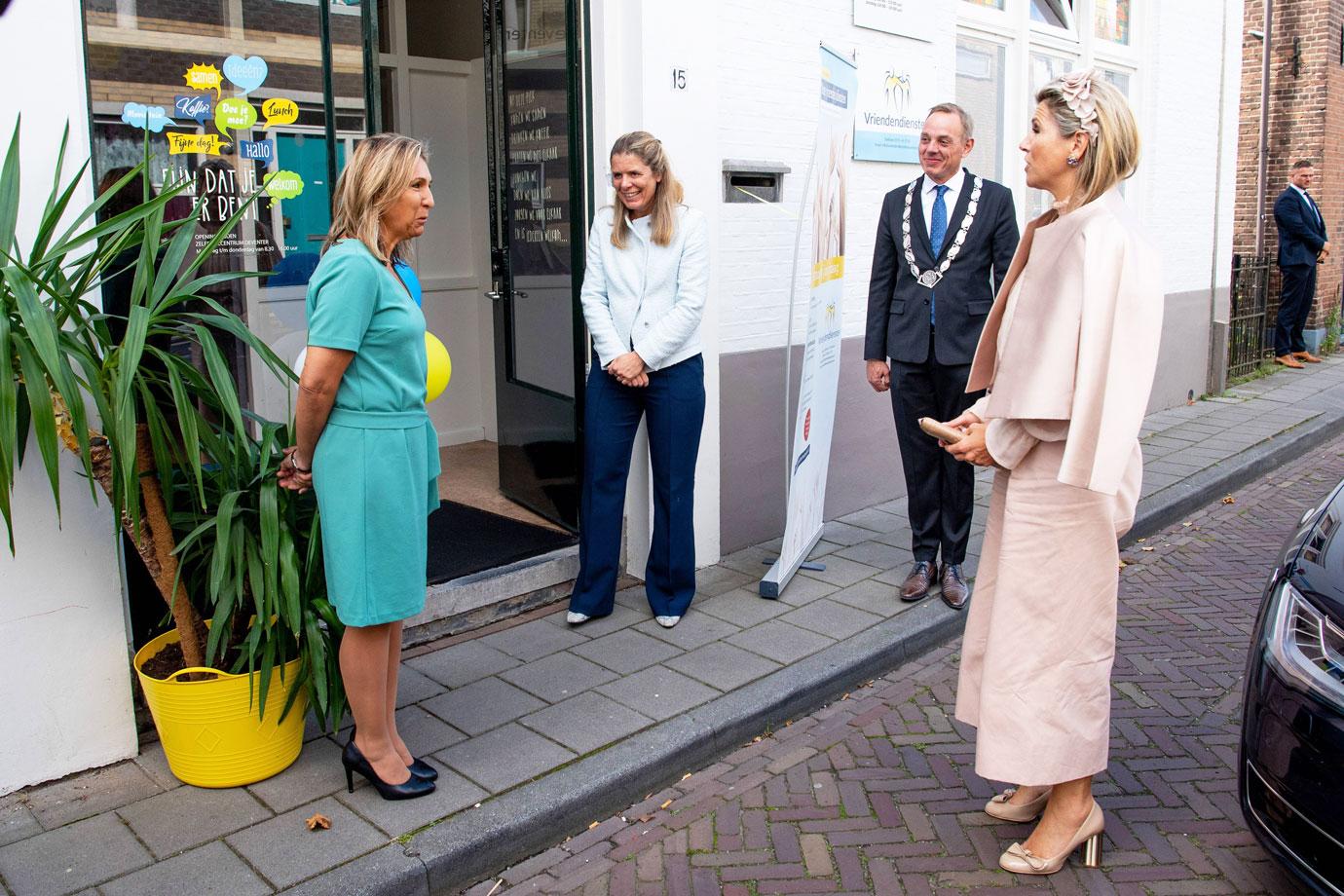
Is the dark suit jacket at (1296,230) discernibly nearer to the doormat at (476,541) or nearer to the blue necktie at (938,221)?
the blue necktie at (938,221)

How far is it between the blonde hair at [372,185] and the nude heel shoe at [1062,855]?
243 cm

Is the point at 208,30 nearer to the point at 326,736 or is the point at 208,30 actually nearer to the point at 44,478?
the point at 44,478

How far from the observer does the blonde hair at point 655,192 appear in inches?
181

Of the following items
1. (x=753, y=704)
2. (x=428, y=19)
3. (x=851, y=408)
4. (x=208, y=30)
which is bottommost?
(x=753, y=704)

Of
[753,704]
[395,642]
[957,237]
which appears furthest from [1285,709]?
[957,237]

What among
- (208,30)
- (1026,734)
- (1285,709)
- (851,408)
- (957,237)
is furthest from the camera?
(851,408)

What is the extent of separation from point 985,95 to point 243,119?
5452mm

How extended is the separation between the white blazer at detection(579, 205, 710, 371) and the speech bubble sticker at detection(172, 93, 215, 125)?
1553 mm

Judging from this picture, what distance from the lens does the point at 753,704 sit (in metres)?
4.23

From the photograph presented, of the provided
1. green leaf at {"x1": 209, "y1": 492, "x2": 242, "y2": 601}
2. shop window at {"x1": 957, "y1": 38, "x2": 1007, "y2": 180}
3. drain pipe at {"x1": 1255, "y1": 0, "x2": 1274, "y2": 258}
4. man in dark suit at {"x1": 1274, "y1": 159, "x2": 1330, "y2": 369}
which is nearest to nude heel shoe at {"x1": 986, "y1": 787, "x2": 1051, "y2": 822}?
green leaf at {"x1": 209, "y1": 492, "x2": 242, "y2": 601}

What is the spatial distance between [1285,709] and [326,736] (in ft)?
9.40

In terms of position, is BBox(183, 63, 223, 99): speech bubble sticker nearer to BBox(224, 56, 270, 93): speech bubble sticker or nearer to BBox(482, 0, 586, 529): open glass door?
BBox(224, 56, 270, 93): speech bubble sticker

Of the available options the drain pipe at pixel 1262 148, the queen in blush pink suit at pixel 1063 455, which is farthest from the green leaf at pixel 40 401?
the drain pipe at pixel 1262 148

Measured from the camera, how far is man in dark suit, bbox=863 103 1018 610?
511 centimetres
